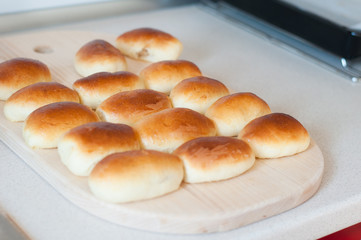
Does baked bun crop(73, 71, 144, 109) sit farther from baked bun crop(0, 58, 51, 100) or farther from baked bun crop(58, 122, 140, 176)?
baked bun crop(58, 122, 140, 176)

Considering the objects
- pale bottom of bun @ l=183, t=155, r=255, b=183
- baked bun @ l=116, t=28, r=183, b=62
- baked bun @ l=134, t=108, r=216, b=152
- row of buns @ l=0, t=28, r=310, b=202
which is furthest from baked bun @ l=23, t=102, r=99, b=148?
baked bun @ l=116, t=28, r=183, b=62

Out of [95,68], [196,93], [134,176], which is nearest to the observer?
[134,176]

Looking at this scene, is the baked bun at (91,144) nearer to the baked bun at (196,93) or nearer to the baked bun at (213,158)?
the baked bun at (213,158)

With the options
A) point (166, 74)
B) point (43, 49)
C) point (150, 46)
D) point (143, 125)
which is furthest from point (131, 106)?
point (43, 49)

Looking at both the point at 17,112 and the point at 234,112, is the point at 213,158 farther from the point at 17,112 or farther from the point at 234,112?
the point at 17,112

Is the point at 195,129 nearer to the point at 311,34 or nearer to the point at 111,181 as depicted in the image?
the point at 111,181

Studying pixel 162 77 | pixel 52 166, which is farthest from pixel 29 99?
pixel 162 77

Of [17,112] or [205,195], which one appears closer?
[205,195]
